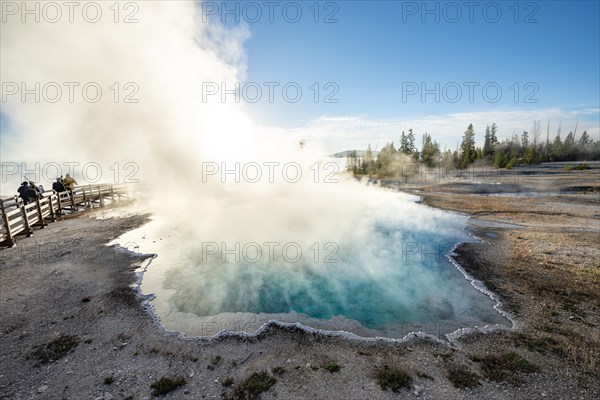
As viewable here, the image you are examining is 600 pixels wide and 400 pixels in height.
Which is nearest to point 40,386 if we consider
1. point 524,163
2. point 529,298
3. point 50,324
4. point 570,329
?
point 50,324

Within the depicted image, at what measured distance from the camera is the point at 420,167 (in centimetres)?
7775

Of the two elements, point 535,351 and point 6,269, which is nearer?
point 535,351

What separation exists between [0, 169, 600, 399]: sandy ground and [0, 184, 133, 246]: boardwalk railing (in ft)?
14.3

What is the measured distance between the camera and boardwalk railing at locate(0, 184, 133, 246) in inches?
578

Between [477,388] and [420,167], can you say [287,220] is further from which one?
[420,167]

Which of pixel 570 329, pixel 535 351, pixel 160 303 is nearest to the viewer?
pixel 535 351

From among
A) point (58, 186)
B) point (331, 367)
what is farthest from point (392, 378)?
point (58, 186)

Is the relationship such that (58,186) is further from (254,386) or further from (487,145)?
(487,145)

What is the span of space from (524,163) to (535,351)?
295 ft

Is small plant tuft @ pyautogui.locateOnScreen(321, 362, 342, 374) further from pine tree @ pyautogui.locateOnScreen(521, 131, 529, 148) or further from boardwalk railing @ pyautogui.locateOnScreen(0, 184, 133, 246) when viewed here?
pine tree @ pyautogui.locateOnScreen(521, 131, 529, 148)

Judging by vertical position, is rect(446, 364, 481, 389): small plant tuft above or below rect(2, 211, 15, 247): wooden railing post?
below

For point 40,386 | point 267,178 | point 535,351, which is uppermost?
point 267,178

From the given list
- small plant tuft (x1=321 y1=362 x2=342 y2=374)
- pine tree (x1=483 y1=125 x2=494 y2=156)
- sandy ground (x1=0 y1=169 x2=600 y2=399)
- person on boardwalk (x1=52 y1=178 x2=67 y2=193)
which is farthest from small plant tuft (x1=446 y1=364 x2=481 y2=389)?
pine tree (x1=483 y1=125 x2=494 y2=156)

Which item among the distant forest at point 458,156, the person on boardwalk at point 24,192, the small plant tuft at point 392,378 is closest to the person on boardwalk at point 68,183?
the person on boardwalk at point 24,192
